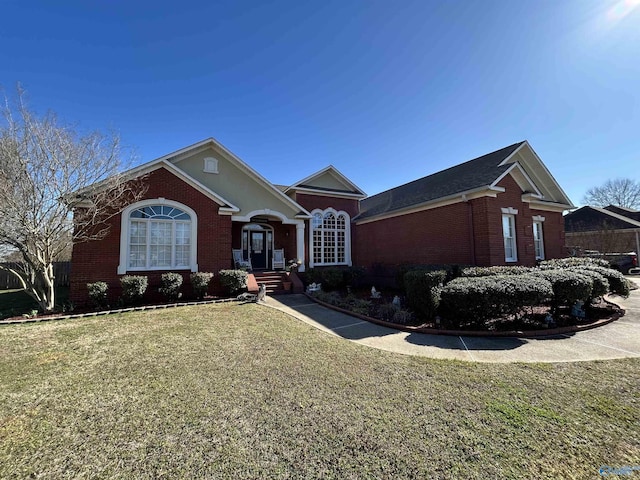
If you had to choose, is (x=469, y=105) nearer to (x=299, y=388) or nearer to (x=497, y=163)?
(x=497, y=163)

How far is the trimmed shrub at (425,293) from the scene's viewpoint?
741cm

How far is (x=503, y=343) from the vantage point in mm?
5957

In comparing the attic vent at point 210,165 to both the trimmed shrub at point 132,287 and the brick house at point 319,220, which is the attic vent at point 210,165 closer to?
the brick house at point 319,220

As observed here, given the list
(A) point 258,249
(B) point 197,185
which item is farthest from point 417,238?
(B) point 197,185

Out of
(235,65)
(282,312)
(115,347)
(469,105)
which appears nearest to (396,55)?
(469,105)

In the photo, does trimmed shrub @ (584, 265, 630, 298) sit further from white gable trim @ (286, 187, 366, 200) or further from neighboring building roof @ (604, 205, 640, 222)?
neighboring building roof @ (604, 205, 640, 222)

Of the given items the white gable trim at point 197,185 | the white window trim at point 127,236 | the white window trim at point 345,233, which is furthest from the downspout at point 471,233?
the white window trim at point 127,236

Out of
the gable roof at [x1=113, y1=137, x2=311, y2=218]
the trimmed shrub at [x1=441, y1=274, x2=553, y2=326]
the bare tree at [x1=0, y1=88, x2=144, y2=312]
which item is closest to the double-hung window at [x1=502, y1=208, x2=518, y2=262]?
the trimmed shrub at [x1=441, y1=274, x2=553, y2=326]

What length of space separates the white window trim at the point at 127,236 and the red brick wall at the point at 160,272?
0.12 metres

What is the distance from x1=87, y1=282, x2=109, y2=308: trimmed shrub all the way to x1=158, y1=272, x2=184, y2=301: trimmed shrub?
5.21 feet

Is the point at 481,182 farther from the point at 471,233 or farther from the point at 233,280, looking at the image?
the point at 233,280

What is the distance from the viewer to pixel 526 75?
32.9 ft

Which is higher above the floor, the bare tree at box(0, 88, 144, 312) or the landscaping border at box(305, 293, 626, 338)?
the bare tree at box(0, 88, 144, 312)

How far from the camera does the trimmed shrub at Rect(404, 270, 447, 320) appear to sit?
7.41 metres
